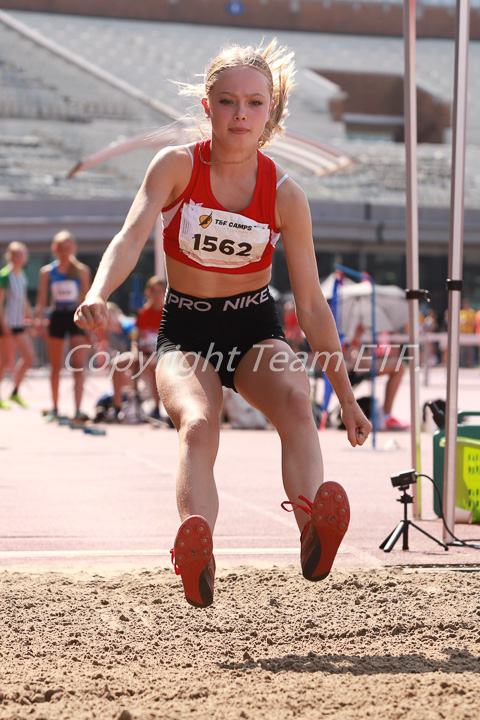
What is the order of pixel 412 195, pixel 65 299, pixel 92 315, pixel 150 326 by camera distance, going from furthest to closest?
pixel 150 326
pixel 65 299
pixel 412 195
pixel 92 315

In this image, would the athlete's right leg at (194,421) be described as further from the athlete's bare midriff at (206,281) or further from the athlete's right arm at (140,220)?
the athlete's right arm at (140,220)

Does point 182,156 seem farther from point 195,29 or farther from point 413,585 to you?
point 195,29

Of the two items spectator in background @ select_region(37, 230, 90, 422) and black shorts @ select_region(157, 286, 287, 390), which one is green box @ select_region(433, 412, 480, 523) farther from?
spectator in background @ select_region(37, 230, 90, 422)

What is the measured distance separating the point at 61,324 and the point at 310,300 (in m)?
9.37

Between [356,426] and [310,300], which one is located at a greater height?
[310,300]

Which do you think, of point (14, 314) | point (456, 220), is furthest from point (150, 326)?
point (456, 220)

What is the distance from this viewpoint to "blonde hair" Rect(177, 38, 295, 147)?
14.0ft

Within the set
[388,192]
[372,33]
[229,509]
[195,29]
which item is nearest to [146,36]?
[195,29]

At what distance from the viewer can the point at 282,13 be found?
6341 centimetres

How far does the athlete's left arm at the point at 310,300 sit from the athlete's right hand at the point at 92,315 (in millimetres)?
990

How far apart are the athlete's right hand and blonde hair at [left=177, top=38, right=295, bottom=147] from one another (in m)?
1.14

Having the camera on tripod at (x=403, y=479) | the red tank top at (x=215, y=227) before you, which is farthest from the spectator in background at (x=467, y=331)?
the red tank top at (x=215, y=227)

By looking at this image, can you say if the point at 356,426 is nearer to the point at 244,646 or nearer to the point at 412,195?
the point at 244,646

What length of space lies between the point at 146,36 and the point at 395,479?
55.2 meters
